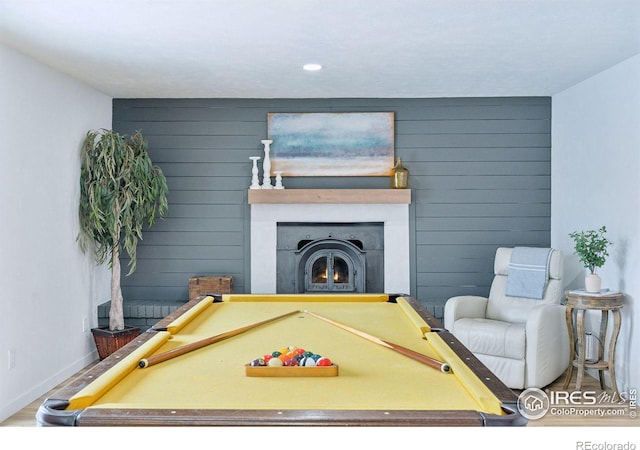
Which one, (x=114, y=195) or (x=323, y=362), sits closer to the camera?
(x=323, y=362)

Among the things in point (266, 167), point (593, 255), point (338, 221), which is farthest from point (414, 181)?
point (593, 255)

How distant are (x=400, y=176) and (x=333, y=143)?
2.31ft

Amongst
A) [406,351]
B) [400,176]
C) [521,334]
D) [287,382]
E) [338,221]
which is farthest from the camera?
[338,221]

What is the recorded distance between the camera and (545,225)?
19.6 feet

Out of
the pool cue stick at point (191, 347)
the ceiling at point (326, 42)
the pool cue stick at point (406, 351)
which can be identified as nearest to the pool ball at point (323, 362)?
the pool cue stick at point (406, 351)

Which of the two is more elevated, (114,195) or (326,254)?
(114,195)

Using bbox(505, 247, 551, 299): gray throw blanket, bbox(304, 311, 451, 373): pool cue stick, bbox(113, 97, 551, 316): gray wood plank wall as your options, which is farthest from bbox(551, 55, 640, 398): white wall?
bbox(304, 311, 451, 373): pool cue stick

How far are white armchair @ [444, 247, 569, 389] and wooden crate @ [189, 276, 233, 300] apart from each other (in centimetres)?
202

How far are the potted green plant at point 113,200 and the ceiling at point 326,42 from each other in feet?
1.89

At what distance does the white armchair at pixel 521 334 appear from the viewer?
4516mm

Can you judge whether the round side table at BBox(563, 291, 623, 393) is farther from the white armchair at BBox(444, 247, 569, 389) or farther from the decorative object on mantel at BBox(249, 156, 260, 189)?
the decorative object on mantel at BBox(249, 156, 260, 189)

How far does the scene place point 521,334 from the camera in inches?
179

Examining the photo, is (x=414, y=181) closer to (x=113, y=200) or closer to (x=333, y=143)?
(x=333, y=143)

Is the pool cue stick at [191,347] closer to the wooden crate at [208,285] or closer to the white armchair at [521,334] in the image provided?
the white armchair at [521,334]
